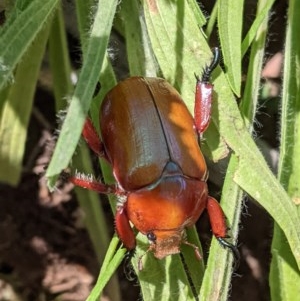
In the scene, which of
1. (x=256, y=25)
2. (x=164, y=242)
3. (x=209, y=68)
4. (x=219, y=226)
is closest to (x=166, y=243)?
(x=164, y=242)

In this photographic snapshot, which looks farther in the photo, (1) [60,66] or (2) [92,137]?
(1) [60,66]

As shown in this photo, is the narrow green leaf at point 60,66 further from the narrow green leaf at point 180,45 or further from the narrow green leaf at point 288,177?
the narrow green leaf at point 288,177

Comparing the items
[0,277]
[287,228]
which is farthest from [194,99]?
[0,277]

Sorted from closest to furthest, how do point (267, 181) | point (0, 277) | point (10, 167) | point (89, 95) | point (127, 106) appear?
point (89, 95), point (267, 181), point (127, 106), point (10, 167), point (0, 277)

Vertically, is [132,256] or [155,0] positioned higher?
[155,0]

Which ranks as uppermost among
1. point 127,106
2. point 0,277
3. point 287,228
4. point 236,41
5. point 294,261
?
point 236,41

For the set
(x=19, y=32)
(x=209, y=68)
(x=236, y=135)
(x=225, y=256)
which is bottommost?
(x=225, y=256)

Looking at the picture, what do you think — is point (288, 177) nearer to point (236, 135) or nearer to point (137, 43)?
point (236, 135)

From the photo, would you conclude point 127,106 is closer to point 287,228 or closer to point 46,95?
point 287,228
